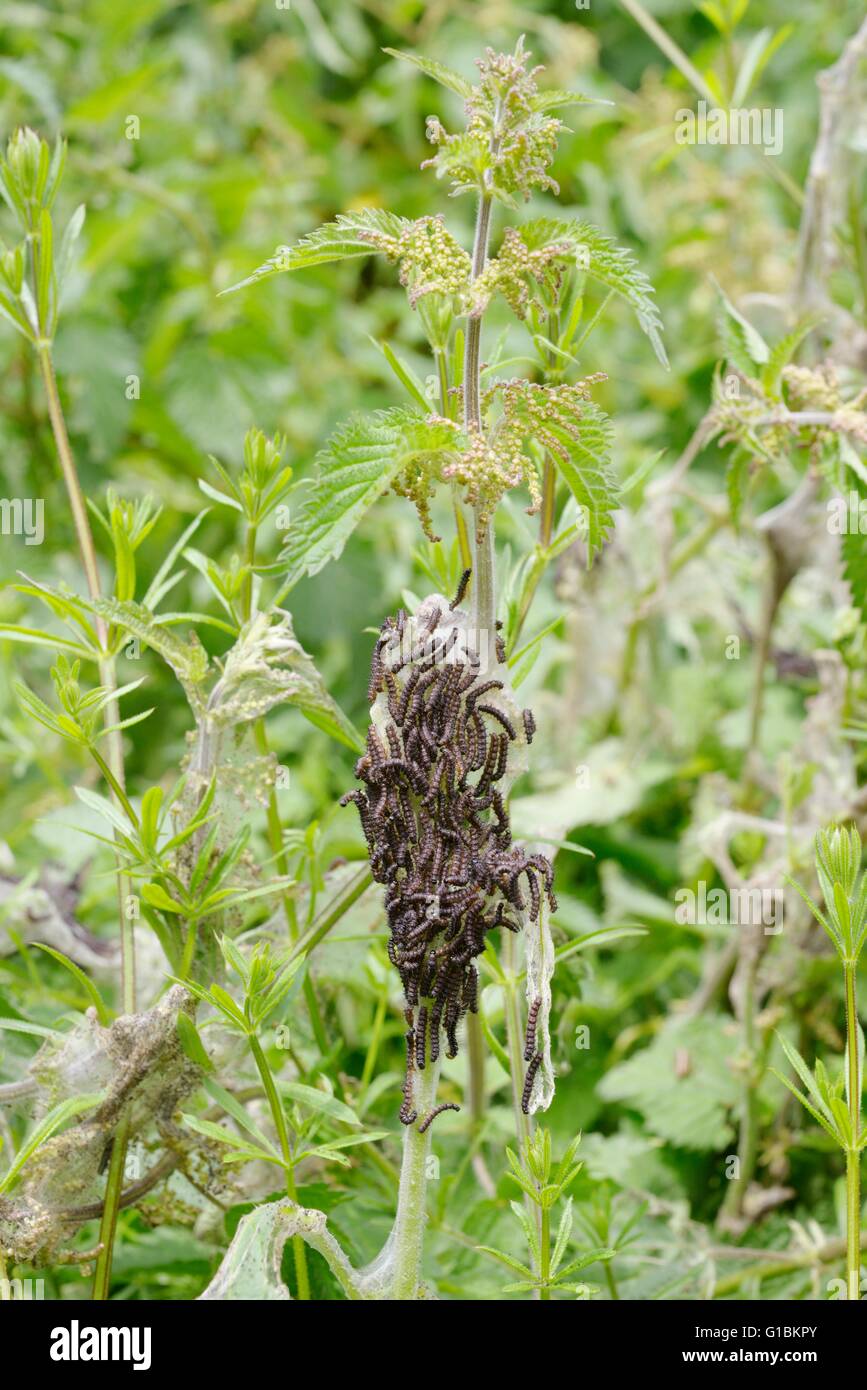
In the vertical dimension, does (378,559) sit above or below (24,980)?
above

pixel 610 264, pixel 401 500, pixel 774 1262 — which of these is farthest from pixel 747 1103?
pixel 401 500

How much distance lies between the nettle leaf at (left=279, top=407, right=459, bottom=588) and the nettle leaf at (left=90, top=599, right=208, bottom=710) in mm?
118

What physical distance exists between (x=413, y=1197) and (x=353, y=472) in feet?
1.22

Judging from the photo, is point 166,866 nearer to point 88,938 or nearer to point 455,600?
point 455,600

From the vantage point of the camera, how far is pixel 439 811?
0.71 m

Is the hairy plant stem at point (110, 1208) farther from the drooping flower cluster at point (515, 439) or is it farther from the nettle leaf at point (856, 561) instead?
the nettle leaf at point (856, 561)

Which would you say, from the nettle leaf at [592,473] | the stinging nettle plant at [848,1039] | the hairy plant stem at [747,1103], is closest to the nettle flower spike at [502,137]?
the nettle leaf at [592,473]

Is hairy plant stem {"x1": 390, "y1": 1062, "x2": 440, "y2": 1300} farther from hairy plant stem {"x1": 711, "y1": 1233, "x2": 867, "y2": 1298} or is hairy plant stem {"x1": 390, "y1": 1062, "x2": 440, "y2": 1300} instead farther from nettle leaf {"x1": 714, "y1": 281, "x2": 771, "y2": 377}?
nettle leaf {"x1": 714, "y1": 281, "x2": 771, "y2": 377}

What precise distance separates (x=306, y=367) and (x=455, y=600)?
1.44 m

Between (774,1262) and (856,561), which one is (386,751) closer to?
(856,561)

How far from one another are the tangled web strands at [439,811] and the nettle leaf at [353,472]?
7cm

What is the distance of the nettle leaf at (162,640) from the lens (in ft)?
2.58

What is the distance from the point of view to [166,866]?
30.6 inches
